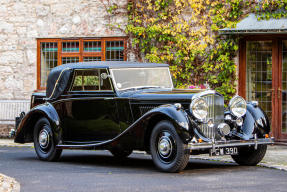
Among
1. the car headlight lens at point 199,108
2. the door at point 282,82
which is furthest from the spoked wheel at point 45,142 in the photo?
the door at point 282,82

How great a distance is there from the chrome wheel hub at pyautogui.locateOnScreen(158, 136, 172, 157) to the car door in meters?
1.24

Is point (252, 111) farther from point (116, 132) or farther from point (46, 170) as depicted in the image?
point (46, 170)

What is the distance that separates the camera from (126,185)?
716 cm

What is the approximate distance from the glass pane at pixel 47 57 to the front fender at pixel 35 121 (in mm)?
5936

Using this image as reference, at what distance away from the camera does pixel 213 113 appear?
28.6 feet

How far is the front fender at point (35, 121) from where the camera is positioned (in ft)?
33.2

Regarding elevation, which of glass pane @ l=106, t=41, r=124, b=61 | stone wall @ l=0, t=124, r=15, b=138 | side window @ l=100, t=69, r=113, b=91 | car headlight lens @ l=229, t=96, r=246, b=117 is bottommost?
stone wall @ l=0, t=124, r=15, b=138

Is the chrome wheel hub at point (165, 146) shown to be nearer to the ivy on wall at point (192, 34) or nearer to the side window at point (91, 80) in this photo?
the side window at point (91, 80)

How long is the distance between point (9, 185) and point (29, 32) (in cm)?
1034

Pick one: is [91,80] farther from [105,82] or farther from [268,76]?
[268,76]

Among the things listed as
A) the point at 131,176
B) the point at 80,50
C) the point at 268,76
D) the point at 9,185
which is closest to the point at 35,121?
the point at 131,176

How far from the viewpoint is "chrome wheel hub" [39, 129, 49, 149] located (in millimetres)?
10291

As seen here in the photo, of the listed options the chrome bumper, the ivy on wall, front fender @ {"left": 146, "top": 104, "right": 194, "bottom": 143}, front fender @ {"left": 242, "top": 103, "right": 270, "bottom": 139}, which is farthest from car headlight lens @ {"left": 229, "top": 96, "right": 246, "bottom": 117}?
the ivy on wall

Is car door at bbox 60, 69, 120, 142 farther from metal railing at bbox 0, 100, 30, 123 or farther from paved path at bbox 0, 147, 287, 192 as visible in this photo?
metal railing at bbox 0, 100, 30, 123
